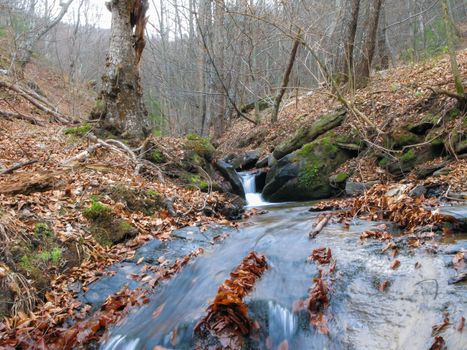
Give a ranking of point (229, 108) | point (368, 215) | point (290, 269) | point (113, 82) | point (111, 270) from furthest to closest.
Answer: point (229, 108) → point (113, 82) → point (368, 215) → point (111, 270) → point (290, 269)

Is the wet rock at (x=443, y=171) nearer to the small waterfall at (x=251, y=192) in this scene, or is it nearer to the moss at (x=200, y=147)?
the small waterfall at (x=251, y=192)

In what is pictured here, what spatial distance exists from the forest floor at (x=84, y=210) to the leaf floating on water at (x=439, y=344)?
96.1 inches

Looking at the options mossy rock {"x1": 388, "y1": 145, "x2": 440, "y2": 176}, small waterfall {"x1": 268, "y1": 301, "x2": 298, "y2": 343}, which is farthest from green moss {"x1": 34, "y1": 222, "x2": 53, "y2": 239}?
mossy rock {"x1": 388, "y1": 145, "x2": 440, "y2": 176}

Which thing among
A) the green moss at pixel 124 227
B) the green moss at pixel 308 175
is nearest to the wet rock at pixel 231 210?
the green moss at pixel 308 175

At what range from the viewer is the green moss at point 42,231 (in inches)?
203

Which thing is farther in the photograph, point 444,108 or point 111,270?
point 444,108

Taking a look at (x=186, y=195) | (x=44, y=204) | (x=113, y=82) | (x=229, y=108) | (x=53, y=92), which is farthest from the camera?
(x=53, y=92)

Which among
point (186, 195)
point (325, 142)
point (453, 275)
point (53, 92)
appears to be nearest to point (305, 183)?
point (325, 142)

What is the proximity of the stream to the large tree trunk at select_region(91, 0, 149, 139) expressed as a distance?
5482mm

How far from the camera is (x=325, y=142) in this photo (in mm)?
10969

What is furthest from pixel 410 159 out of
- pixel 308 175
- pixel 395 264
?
pixel 395 264

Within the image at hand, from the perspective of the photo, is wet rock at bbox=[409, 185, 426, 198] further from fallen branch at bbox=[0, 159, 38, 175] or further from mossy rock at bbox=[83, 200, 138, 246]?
fallen branch at bbox=[0, 159, 38, 175]

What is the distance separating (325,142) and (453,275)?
7.47 meters

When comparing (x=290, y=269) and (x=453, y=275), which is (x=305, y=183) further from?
(x=453, y=275)
